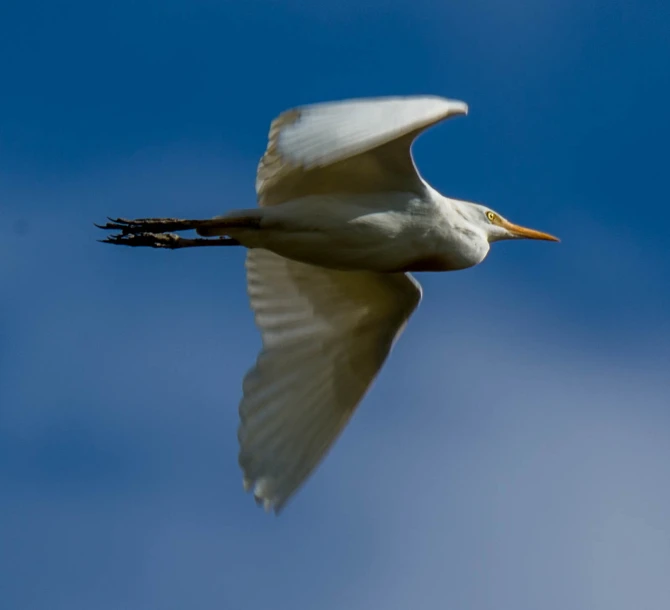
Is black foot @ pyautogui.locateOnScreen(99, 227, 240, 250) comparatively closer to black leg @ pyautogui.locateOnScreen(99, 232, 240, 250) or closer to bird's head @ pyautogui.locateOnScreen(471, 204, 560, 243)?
black leg @ pyautogui.locateOnScreen(99, 232, 240, 250)

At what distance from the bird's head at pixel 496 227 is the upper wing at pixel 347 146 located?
1653 millimetres

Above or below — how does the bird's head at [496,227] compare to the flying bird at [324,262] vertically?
above

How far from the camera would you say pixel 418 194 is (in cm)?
1555

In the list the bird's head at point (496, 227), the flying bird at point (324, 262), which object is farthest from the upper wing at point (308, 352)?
the bird's head at point (496, 227)

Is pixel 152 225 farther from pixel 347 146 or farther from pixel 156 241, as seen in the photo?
pixel 347 146

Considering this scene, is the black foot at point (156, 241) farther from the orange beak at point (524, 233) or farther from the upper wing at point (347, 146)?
the orange beak at point (524, 233)

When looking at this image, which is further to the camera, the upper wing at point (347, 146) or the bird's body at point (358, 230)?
the bird's body at point (358, 230)

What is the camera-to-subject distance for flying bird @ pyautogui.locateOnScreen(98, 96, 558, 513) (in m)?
15.5

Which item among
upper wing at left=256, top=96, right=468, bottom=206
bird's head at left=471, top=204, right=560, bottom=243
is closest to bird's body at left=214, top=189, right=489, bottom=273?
upper wing at left=256, top=96, right=468, bottom=206

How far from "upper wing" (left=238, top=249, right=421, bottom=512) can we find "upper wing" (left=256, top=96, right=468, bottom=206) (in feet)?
5.35

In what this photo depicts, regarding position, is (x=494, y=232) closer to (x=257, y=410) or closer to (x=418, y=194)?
(x=418, y=194)

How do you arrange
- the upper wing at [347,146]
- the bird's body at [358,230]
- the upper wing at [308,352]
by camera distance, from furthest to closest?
the upper wing at [308,352] < the bird's body at [358,230] < the upper wing at [347,146]

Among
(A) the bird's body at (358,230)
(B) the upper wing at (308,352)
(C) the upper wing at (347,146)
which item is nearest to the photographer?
(C) the upper wing at (347,146)

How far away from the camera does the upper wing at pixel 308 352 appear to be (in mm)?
16500
